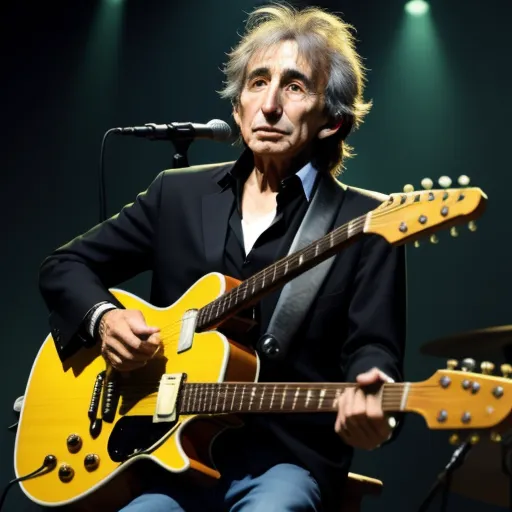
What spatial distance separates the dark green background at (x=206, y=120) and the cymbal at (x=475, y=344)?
0.70 m

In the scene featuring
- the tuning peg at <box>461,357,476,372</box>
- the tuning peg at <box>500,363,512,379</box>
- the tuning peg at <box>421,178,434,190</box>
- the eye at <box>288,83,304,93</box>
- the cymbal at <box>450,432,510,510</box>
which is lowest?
the cymbal at <box>450,432,510,510</box>

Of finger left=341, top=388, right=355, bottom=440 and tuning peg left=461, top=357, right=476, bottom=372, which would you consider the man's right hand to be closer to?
finger left=341, top=388, right=355, bottom=440

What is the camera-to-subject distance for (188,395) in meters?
2.39

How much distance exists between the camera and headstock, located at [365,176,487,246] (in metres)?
2.04

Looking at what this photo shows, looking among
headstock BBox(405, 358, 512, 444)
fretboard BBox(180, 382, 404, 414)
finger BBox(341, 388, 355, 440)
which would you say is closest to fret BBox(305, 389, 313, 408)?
fretboard BBox(180, 382, 404, 414)

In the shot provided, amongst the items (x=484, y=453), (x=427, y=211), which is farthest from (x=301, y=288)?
(x=484, y=453)

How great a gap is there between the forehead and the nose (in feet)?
0.32

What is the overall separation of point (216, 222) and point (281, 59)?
0.56 meters

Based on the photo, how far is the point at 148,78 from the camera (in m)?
4.59

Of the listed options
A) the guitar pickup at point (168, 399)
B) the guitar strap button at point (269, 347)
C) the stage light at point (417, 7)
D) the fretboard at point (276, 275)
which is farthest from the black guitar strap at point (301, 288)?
the stage light at point (417, 7)

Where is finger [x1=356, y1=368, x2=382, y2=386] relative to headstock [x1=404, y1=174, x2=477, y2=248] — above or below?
below

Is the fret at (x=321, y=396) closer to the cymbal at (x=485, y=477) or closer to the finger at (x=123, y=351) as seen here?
the finger at (x=123, y=351)

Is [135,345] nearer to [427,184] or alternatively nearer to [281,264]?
[281,264]

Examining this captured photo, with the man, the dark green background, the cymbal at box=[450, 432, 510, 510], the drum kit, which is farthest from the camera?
the dark green background
